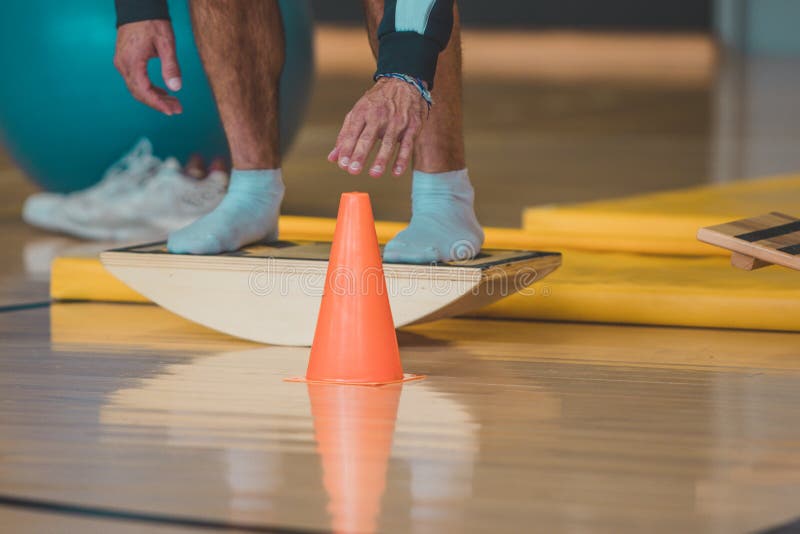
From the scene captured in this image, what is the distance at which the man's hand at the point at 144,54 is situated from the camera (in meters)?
2.29

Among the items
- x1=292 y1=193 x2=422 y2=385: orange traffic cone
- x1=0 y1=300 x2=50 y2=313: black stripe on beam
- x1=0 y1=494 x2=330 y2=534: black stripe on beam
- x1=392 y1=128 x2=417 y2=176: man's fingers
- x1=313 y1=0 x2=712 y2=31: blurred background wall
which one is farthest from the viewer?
x1=313 y1=0 x2=712 y2=31: blurred background wall

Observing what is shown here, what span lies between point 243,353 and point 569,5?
1682 centimetres

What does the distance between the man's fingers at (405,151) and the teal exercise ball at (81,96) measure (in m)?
1.74

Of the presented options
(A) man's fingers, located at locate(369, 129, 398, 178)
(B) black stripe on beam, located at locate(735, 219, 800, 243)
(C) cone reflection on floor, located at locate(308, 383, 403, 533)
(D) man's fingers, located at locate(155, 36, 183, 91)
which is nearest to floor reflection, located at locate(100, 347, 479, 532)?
(C) cone reflection on floor, located at locate(308, 383, 403, 533)

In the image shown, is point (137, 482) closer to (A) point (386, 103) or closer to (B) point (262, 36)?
(A) point (386, 103)

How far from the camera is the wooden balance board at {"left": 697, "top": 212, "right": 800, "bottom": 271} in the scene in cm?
213

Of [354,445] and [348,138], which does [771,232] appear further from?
[354,445]

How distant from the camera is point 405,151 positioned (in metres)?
1.81

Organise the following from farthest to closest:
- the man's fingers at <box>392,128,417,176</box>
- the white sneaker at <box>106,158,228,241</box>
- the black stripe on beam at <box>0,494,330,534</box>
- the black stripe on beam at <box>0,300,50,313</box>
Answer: the white sneaker at <box>106,158,228,241</box> → the black stripe on beam at <box>0,300,50,313</box> → the man's fingers at <box>392,128,417,176</box> → the black stripe on beam at <box>0,494,330,534</box>

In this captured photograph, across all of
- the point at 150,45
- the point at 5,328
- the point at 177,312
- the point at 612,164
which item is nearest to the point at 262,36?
the point at 150,45

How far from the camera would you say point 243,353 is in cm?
Result: 215

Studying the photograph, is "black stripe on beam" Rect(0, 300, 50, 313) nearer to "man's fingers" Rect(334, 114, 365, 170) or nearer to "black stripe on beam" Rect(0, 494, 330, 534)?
"man's fingers" Rect(334, 114, 365, 170)

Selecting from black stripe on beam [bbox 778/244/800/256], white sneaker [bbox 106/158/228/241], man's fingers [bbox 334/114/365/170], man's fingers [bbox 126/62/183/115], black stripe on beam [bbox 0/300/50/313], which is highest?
man's fingers [bbox 126/62/183/115]

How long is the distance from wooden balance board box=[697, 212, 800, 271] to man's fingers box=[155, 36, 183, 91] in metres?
0.87
